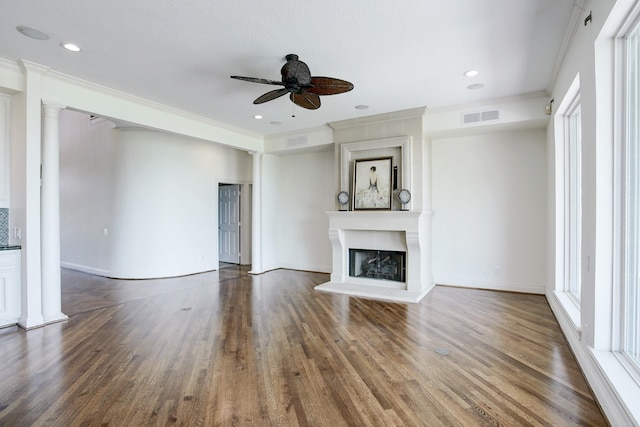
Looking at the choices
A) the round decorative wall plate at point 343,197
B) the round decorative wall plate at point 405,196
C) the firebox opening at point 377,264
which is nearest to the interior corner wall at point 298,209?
the firebox opening at point 377,264

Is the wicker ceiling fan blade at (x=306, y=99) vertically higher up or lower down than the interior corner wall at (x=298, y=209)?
higher up

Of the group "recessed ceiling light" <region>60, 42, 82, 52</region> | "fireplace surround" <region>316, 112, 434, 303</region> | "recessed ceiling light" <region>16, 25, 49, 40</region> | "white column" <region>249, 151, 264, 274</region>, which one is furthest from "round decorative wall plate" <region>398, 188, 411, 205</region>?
"recessed ceiling light" <region>16, 25, 49, 40</region>

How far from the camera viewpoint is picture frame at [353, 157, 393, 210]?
560cm

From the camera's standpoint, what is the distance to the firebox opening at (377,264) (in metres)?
5.77

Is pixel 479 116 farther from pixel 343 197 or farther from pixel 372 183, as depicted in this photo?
pixel 343 197

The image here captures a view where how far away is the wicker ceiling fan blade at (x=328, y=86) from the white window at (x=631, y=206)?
2102 mm

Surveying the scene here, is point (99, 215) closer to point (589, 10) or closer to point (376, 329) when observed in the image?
point (376, 329)

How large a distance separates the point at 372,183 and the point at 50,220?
449 centimetres

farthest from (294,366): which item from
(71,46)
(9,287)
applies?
(71,46)

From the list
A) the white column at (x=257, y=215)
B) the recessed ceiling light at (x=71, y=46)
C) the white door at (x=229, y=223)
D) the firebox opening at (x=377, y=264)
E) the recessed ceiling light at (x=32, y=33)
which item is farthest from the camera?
the white door at (x=229, y=223)

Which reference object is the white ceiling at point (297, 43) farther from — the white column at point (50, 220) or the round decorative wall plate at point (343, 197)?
the round decorative wall plate at point (343, 197)

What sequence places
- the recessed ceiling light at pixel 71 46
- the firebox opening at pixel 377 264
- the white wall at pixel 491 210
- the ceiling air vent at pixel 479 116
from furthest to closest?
1. the firebox opening at pixel 377 264
2. the white wall at pixel 491 210
3. the ceiling air vent at pixel 479 116
4. the recessed ceiling light at pixel 71 46

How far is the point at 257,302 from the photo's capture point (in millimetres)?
4820

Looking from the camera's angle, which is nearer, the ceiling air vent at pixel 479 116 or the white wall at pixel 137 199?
the ceiling air vent at pixel 479 116
